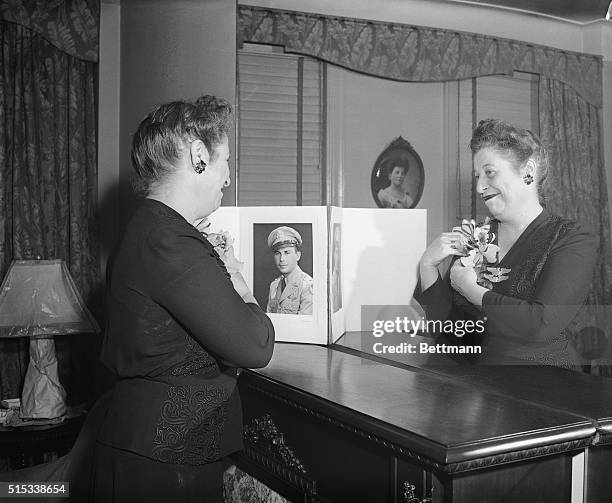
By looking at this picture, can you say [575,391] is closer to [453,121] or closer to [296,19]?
[453,121]

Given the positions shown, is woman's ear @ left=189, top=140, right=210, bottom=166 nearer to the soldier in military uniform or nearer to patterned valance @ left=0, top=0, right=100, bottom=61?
Answer: the soldier in military uniform

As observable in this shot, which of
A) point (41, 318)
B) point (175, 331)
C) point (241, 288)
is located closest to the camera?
point (175, 331)

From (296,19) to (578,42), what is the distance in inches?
17.6

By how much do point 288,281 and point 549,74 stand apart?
29.1 inches

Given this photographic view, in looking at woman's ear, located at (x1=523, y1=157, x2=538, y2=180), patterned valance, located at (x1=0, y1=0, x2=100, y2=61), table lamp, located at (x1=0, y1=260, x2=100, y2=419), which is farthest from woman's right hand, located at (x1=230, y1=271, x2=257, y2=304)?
patterned valance, located at (x1=0, y1=0, x2=100, y2=61)

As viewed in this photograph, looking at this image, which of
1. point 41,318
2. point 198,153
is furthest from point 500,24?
point 41,318

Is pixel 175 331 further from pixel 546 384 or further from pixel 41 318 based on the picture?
pixel 41 318

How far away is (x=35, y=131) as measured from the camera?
2441mm

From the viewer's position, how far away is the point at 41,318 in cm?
204

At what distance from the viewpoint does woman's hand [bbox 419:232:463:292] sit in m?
1.03

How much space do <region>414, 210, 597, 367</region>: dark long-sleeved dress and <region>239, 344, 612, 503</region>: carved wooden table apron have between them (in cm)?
7

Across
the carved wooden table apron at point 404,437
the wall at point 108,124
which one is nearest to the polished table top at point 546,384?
the carved wooden table apron at point 404,437

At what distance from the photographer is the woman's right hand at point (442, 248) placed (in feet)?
3.35

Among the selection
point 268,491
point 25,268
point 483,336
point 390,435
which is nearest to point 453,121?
point 483,336
